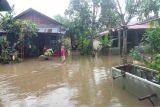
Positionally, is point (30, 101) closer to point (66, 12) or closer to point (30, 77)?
point (30, 77)

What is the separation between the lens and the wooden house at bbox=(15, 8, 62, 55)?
27422mm

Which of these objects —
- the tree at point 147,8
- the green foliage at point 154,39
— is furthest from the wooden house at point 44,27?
the green foliage at point 154,39

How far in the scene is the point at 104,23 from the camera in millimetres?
27797

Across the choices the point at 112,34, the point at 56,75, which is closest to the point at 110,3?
the point at 112,34

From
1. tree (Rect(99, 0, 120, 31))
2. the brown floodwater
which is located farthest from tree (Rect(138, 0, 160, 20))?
the brown floodwater

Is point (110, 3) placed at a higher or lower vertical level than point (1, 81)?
higher

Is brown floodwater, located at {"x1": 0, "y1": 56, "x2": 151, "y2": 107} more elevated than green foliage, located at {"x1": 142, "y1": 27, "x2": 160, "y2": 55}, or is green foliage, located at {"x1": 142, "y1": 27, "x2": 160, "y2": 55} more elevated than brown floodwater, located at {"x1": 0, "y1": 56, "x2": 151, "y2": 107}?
green foliage, located at {"x1": 142, "y1": 27, "x2": 160, "y2": 55}

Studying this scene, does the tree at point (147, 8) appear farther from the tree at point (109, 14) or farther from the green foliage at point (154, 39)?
the green foliage at point (154, 39)

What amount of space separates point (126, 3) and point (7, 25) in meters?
10.7

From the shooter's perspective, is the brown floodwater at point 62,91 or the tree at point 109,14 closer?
the brown floodwater at point 62,91

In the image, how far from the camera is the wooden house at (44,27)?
27.4 meters

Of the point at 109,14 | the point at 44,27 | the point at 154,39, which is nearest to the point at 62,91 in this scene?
the point at 154,39

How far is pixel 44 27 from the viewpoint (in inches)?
1075

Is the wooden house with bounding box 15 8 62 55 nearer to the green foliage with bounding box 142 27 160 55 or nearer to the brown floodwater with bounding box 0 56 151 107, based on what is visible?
the brown floodwater with bounding box 0 56 151 107
